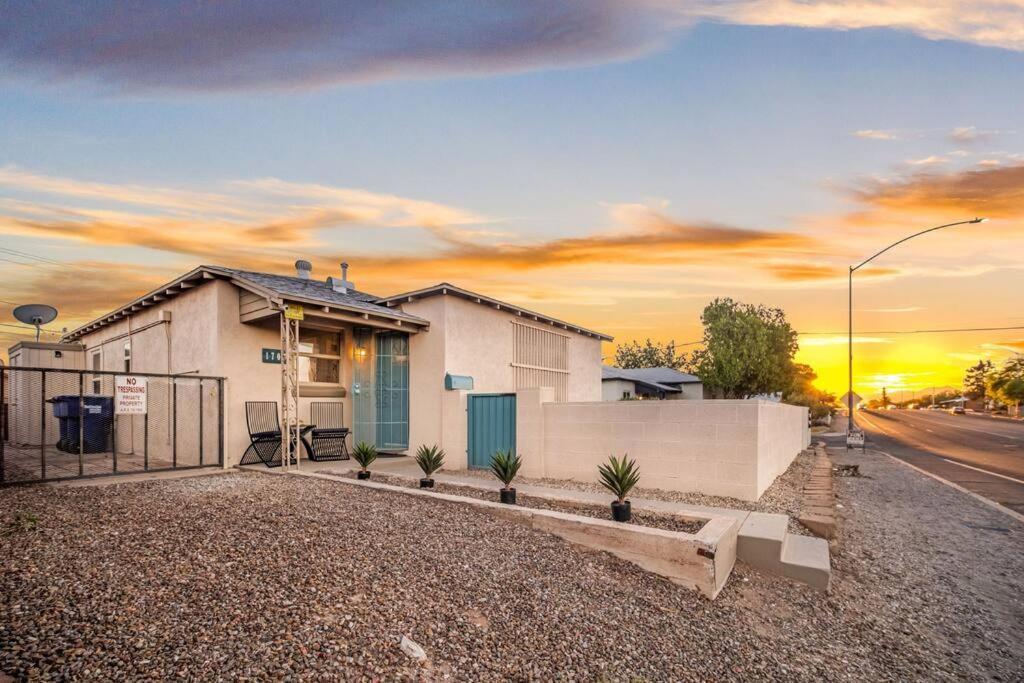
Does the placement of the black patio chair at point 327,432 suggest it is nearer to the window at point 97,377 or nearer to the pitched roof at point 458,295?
the pitched roof at point 458,295

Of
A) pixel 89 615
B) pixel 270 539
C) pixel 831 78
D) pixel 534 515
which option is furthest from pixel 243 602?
pixel 831 78

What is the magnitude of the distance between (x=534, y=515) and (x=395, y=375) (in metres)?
6.55

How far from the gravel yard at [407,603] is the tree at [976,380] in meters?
147

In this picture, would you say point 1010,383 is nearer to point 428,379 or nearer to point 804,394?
point 804,394

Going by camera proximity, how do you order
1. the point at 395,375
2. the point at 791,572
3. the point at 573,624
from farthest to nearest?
1. the point at 395,375
2. the point at 791,572
3. the point at 573,624

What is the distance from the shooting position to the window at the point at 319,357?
12.0 m

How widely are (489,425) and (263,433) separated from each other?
4284 millimetres

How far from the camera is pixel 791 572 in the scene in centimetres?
591

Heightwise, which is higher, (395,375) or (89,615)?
(395,375)

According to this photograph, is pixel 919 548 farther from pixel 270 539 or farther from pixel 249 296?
pixel 249 296

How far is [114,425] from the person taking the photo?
860 centimetres

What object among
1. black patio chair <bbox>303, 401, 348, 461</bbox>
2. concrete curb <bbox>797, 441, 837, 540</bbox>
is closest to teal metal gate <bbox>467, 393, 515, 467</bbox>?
black patio chair <bbox>303, 401, 348, 461</bbox>

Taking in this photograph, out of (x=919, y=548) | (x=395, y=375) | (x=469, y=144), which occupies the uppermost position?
(x=469, y=144)

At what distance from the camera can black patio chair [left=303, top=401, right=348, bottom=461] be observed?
11172 mm
